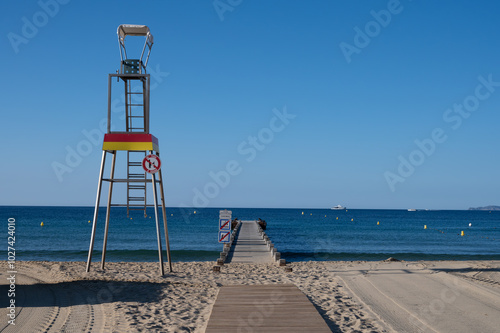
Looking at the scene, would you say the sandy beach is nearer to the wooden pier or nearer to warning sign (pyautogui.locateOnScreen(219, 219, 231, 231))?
the wooden pier

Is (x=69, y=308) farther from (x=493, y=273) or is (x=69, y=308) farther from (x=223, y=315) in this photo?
(x=493, y=273)

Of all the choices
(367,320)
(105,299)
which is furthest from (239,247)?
(367,320)

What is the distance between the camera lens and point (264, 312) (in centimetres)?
676

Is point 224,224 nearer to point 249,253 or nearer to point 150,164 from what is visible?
point 249,253

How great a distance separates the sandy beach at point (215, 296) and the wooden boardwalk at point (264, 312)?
14.2 inches

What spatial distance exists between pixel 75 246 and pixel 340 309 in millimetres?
26121

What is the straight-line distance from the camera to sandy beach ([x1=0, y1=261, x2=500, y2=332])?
7.62 meters

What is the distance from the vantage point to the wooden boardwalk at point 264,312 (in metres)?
6.02

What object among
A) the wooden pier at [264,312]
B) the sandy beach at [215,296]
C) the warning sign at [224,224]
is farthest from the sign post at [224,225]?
the wooden pier at [264,312]

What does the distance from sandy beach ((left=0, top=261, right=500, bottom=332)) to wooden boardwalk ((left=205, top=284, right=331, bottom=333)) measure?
0.36 metres

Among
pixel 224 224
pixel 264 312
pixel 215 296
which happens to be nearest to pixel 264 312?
pixel 264 312

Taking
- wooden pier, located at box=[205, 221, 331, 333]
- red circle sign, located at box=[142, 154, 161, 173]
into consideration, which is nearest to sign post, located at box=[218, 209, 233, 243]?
red circle sign, located at box=[142, 154, 161, 173]

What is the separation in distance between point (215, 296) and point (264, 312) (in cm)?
323

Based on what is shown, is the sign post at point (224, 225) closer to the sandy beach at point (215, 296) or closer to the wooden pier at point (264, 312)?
the sandy beach at point (215, 296)
